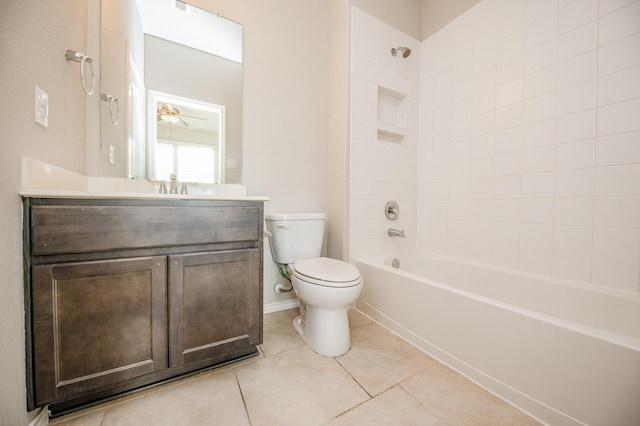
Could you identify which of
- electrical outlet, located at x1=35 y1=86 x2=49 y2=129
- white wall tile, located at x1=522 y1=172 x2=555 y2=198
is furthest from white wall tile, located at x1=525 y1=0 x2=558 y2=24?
electrical outlet, located at x1=35 y1=86 x2=49 y2=129

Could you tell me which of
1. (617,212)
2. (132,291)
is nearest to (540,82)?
(617,212)

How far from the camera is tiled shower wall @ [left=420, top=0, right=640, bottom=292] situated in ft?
3.68

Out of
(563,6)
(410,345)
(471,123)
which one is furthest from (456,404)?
(563,6)

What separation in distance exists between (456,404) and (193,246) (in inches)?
49.3

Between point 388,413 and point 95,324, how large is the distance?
1.12 meters

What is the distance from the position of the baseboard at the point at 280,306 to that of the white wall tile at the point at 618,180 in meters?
1.92

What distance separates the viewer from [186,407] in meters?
0.91

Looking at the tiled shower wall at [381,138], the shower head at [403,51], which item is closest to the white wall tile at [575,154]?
the tiled shower wall at [381,138]

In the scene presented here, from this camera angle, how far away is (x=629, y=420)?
2.33ft

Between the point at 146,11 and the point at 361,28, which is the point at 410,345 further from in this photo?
the point at 146,11

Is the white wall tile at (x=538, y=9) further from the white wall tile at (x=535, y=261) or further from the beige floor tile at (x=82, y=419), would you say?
the beige floor tile at (x=82, y=419)

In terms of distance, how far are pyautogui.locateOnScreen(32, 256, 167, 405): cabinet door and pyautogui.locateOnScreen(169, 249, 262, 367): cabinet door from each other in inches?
1.8

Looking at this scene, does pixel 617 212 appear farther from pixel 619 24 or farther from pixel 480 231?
pixel 619 24

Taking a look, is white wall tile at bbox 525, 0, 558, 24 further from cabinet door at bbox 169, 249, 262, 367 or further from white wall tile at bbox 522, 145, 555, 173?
cabinet door at bbox 169, 249, 262, 367
